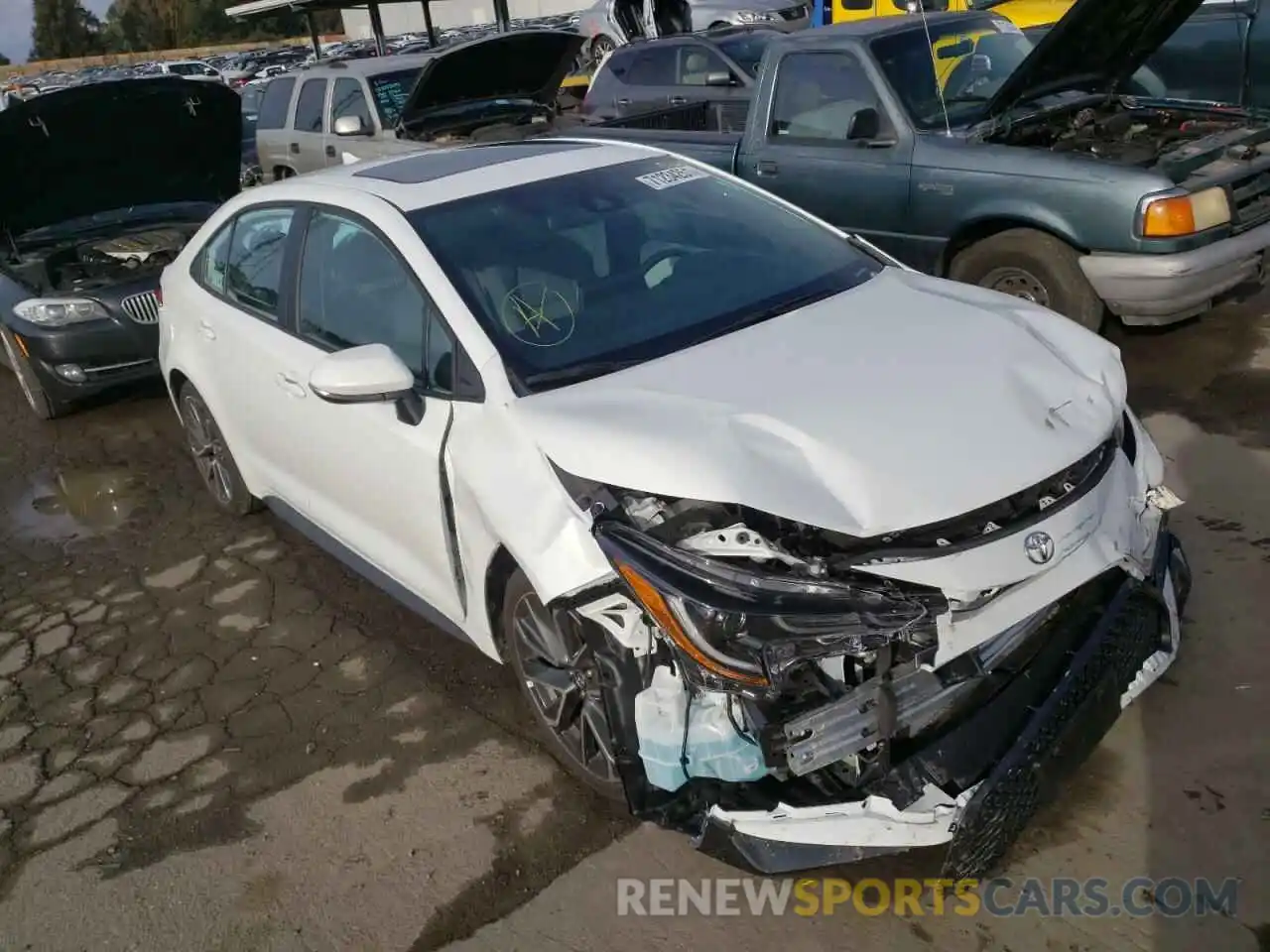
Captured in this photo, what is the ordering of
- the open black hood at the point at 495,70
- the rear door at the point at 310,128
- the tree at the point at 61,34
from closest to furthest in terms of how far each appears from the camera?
the open black hood at the point at 495,70, the rear door at the point at 310,128, the tree at the point at 61,34

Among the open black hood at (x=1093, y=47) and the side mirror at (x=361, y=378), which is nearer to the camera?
the side mirror at (x=361, y=378)

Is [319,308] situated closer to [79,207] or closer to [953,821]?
[953,821]

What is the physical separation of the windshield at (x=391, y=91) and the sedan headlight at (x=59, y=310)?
3804 mm

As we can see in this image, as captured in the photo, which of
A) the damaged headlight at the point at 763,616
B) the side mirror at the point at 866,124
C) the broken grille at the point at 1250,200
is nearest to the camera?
the damaged headlight at the point at 763,616

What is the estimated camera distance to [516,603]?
3088 millimetres

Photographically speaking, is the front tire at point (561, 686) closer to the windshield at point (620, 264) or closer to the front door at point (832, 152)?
the windshield at point (620, 264)

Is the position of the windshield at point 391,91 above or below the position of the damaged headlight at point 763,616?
above

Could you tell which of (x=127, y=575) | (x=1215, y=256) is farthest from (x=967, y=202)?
(x=127, y=575)

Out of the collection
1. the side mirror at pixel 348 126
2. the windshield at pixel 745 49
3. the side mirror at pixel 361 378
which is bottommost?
the side mirror at pixel 361 378

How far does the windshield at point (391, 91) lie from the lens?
31.9 ft

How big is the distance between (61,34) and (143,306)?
7166 cm

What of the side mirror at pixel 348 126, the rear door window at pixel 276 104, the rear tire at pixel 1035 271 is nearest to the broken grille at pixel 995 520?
the rear tire at pixel 1035 271

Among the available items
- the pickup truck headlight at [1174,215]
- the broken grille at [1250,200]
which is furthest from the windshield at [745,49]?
the pickup truck headlight at [1174,215]

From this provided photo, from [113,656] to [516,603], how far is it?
7.08 feet
